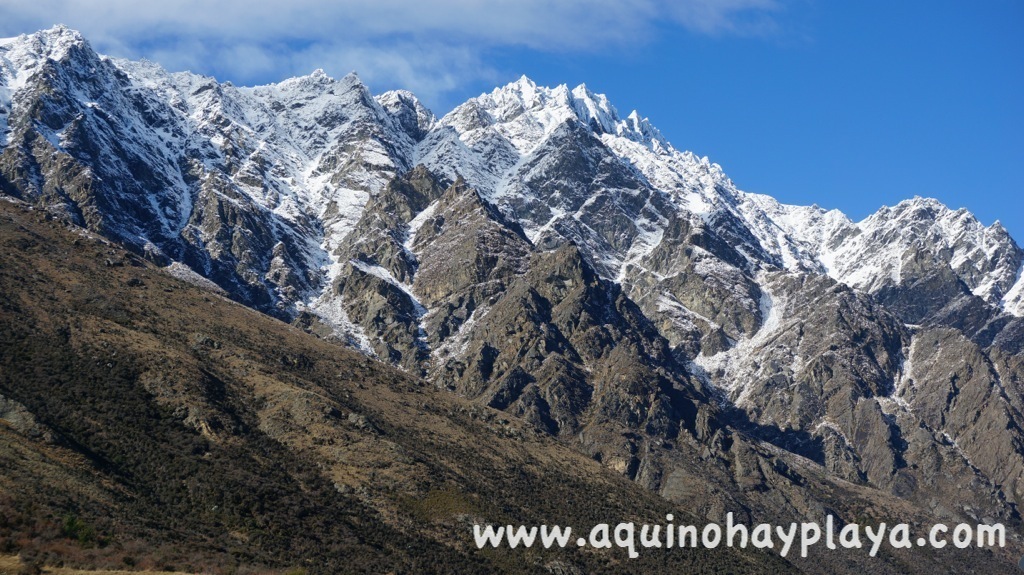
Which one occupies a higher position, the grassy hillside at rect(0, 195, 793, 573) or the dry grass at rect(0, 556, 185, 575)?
the grassy hillside at rect(0, 195, 793, 573)

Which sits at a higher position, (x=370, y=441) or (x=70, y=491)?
(x=370, y=441)

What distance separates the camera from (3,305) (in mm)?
183875

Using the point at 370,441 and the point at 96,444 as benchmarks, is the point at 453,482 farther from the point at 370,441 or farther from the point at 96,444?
the point at 96,444

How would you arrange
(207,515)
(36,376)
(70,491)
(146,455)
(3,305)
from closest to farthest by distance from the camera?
(70,491) < (207,515) < (146,455) < (36,376) < (3,305)

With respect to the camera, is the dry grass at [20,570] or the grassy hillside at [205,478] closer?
the dry grass at [20,570]

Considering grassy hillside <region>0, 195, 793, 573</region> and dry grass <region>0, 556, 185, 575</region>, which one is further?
grassy hillside <region>0, 195, 793, 573</region>

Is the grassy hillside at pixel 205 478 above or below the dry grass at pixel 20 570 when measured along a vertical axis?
above

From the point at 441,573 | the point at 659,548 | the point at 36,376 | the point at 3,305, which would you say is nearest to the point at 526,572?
the point at 441,573

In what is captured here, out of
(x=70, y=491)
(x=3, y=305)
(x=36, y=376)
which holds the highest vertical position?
(x=3, y=305)

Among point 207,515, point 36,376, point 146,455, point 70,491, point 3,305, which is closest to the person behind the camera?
point 70,491

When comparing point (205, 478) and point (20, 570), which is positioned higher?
point (205, 478)

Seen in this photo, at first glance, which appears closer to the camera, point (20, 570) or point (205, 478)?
point (20, 570)

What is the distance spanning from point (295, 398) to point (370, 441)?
16.7m

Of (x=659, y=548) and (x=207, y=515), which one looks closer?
(x=207, y=515)
